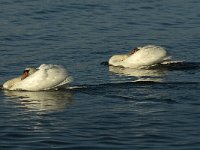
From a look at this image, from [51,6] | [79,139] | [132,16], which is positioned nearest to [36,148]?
[79,139]

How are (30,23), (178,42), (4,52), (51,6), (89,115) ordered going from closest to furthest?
(89,115) < (4,52) < (178,42) < (30,23) < (51,6)

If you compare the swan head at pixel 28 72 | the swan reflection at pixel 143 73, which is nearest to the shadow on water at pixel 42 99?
the swan head at pixel 28 72

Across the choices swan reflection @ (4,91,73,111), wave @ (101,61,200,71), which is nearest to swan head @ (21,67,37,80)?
swan reflection @ (4,91,73,111)

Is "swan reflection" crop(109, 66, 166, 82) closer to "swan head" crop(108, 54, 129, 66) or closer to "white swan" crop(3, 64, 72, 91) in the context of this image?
"swan head" crop(108, 54, 129, 66)

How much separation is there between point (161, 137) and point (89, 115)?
2856 mm

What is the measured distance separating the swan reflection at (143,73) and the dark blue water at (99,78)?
1.3 inches

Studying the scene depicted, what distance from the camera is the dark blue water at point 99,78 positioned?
1950 cm

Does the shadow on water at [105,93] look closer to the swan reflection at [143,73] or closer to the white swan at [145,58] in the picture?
the swan reflection at [143,73]

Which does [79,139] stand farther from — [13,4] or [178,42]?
[13,4]

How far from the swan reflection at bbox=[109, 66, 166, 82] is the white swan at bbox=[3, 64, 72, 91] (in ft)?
9.24

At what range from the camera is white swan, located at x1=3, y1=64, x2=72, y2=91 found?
81.4ft

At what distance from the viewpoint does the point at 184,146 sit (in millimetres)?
18422

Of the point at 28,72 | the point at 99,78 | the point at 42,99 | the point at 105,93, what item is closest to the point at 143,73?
the point at 99,78

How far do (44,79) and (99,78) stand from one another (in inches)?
104
